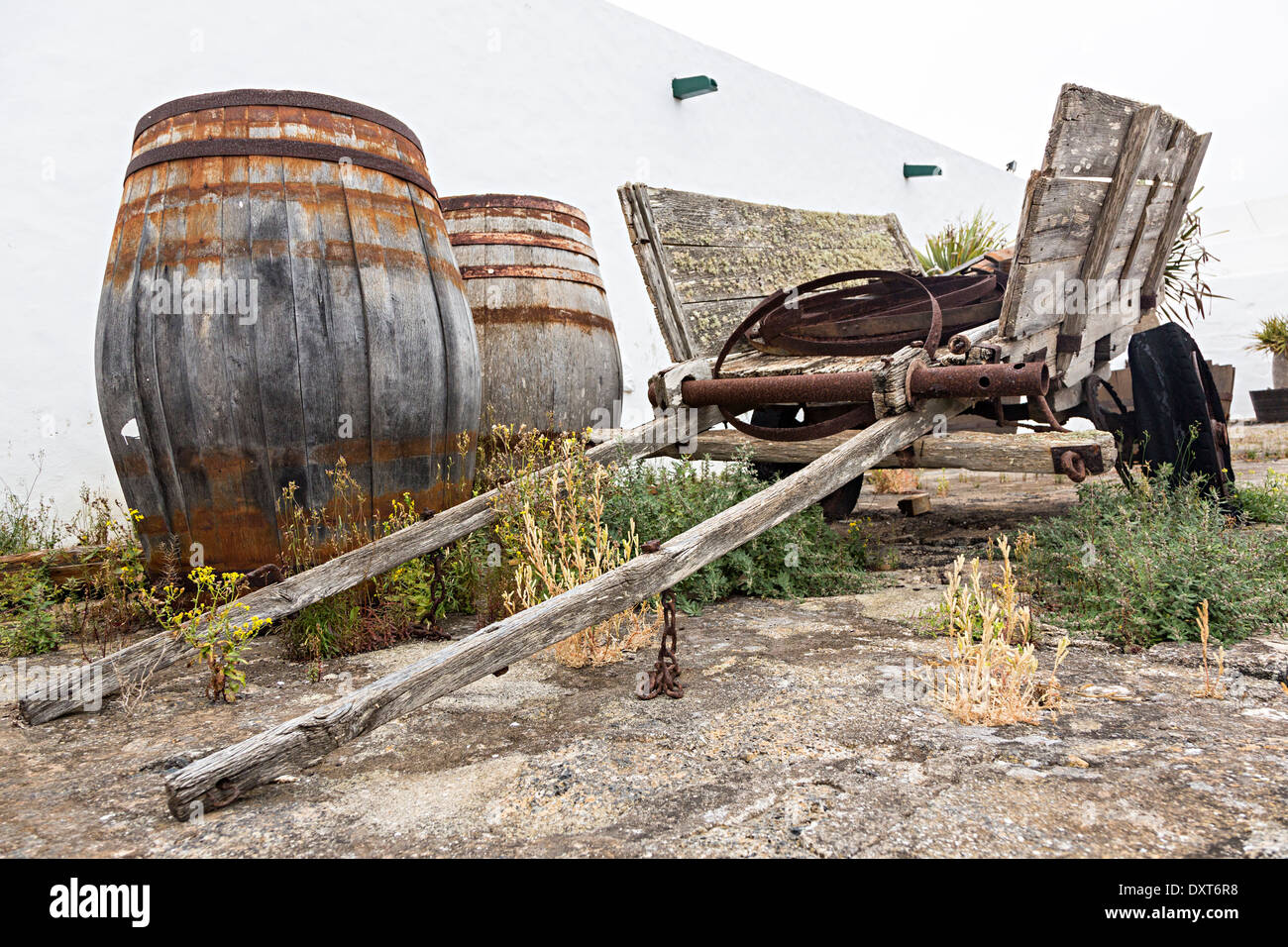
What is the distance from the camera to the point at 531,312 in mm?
3934

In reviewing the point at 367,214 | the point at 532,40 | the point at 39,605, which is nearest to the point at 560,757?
the point at 367,214

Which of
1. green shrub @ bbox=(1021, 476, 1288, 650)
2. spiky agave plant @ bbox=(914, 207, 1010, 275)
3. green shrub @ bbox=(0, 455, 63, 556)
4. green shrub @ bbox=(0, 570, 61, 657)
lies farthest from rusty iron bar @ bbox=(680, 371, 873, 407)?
spiky agave plant @ bbox=(914, 207, 1010, 275)

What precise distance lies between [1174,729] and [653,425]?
81.1 inches

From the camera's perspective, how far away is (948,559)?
3.64m

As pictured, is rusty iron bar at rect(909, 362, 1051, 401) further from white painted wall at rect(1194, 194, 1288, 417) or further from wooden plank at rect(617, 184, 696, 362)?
white painted wall at rect(1194, 194, 1288, 417)

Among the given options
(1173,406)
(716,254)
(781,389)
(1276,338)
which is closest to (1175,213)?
(1173,406)

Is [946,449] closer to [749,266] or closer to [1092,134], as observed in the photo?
[1092,134]

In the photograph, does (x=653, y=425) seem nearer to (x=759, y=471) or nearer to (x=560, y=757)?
(x=759, y=471)

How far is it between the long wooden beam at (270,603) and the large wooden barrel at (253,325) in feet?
0.99

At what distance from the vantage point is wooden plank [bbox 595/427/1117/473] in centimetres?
263

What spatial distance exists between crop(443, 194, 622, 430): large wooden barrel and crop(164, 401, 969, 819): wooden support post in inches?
71.1

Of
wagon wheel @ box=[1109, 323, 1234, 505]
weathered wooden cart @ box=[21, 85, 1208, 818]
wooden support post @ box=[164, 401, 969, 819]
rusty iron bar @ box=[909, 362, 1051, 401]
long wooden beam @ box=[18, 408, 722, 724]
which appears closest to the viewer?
wooden support post @ box=[164, 401, 969, 819]

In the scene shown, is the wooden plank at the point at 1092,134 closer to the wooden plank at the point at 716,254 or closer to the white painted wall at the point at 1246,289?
the wooden plank at the point at 716,254

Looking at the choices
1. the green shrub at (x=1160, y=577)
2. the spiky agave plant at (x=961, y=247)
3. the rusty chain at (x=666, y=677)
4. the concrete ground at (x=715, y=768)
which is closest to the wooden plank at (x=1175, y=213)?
the green shrub at (x=1160, y=577)
